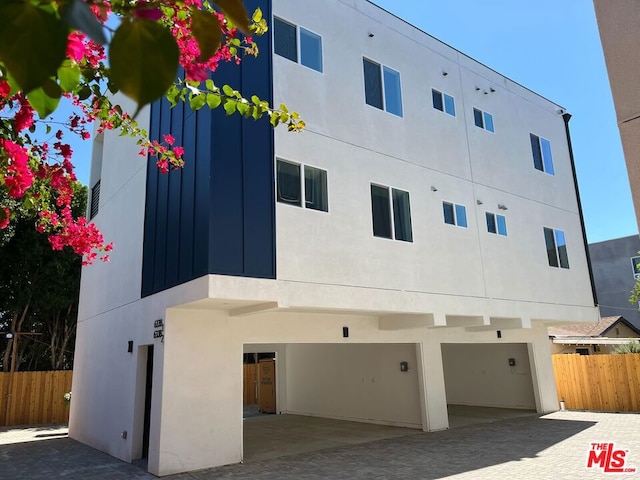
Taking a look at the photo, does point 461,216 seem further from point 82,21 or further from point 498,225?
point 82,21

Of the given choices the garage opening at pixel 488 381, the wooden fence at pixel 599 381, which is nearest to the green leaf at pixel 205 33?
the garage opening at pixel 488 381

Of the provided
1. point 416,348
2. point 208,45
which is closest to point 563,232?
point 416,348

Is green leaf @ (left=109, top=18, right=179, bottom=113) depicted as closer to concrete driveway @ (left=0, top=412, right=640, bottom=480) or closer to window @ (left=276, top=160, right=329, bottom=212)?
window @ (left=276, top=160, right=329, bottom=212)

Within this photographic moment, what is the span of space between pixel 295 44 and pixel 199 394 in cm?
704

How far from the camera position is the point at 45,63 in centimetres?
91

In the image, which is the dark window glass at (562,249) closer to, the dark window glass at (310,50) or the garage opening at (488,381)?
the garage opening at (488,381)

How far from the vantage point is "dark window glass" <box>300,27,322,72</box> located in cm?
991

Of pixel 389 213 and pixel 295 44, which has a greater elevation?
pixel 295 44

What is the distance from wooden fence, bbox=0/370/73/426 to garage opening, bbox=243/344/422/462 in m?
6.65

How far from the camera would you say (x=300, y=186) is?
9125 mm

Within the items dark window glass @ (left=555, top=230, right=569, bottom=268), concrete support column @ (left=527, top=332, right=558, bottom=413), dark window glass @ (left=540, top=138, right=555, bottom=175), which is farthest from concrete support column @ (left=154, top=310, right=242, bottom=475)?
dark window glass @ (left=540, top=138, right=555, bottom=175)

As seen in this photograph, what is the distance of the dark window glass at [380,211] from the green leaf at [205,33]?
893cm

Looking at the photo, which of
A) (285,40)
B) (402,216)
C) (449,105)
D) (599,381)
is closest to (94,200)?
(285,40)

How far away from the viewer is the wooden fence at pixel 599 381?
14922mm
